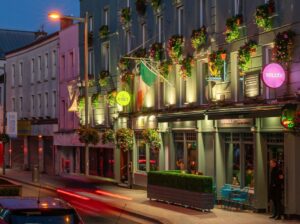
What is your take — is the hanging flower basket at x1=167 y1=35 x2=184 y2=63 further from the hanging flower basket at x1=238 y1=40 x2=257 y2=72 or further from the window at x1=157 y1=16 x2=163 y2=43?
the hanging flower basket at x1=238 y1=40 x2=257 y2=72

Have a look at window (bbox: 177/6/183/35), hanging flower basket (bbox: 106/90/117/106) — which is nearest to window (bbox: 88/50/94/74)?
hanging flower basket (bbox: 106/90/117/106)

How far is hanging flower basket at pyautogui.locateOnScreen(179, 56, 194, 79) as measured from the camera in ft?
89.0

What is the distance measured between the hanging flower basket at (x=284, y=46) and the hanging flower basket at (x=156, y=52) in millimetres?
10041

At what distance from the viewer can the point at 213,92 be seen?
25.6 m

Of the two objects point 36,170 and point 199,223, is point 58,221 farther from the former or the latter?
point 36,170

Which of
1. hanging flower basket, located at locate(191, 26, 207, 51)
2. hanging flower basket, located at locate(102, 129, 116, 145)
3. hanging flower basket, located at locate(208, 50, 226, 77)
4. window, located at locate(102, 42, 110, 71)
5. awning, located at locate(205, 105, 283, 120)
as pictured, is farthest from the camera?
window, located at locate(102, 42, 110, 71)

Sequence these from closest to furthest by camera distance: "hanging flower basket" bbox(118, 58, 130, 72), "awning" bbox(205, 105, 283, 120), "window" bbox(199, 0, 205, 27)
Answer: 1. "awning" bbox(205, 105, 283, 120)
2. "window" bbox(199, 0, 205, 27)
3. "hanging flower basket" bbox(118, 58, 130, 72)

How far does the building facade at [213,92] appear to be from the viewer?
68.9ft

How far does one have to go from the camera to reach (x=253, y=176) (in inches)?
897

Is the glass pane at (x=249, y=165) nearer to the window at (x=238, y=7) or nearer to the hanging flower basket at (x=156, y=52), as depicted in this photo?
the window at (x=238, y=7)

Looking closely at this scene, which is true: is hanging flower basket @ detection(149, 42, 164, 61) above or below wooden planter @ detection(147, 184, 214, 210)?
above

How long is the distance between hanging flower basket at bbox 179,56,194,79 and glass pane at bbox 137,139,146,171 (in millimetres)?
6069

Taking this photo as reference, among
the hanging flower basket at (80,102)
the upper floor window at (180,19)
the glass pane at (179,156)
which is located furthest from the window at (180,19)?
the hanging flower basket at (80,102)

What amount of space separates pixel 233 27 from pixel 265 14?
2219 millimetres
